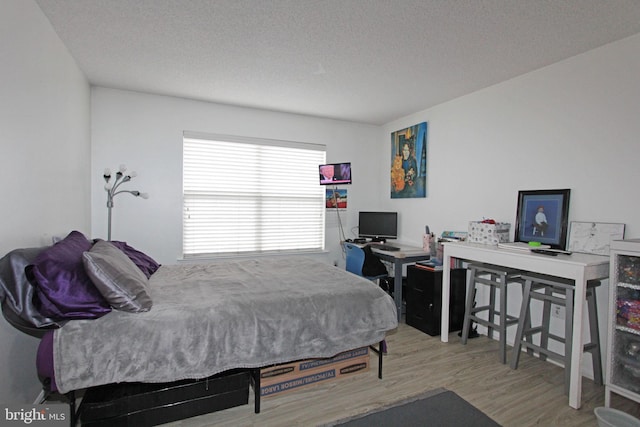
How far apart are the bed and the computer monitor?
199cm

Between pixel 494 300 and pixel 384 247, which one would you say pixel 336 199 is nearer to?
pixel 384 247

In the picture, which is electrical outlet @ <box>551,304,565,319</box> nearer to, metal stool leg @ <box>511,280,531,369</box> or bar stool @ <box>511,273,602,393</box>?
bar stool @ <box>511,273,602,393</box>

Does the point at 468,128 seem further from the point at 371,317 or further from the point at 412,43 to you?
the point at 371,317

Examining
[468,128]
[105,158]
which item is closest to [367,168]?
[468,128]

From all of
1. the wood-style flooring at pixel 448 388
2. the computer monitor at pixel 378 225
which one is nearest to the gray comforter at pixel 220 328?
the wood-style flooring at pixel 448 388

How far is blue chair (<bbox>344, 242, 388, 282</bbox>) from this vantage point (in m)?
3.67

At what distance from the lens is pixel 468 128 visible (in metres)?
3.51

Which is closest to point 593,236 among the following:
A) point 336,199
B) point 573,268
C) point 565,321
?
point 573,268

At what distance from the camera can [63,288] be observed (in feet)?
5.29

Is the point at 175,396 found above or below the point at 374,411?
above

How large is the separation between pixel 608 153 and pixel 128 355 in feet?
11.5

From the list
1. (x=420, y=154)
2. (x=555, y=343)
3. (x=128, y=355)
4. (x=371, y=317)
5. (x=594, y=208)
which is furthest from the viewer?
(x=420, y=154)

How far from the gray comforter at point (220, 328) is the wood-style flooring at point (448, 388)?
35 cm

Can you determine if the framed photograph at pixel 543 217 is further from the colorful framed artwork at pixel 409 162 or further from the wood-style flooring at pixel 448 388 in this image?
the colorful framed artwork at pixel 409 162
